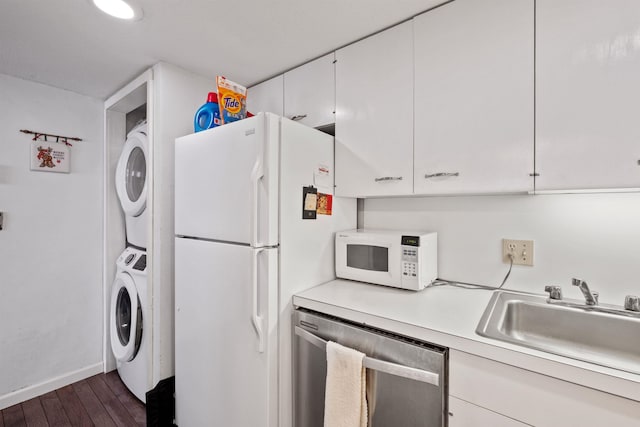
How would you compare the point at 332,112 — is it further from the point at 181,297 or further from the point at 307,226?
the point at 181,297

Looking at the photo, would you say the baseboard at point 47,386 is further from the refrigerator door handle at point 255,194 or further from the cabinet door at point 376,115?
the cabinet door at point 376,115

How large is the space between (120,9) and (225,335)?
1.66m

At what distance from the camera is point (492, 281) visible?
1.45 m

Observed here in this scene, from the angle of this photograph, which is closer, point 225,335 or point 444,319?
point 444,319

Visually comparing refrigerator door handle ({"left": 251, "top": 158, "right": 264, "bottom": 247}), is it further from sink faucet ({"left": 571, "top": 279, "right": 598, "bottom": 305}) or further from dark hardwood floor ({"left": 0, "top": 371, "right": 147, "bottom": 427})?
dark hardwood floor ({"left": 0, "top": 371, "right": 147, "bottom": 427})

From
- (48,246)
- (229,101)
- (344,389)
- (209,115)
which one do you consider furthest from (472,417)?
(48,246)

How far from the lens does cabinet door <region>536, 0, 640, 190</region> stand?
3.10 feet

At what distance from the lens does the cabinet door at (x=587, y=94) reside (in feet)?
3.10

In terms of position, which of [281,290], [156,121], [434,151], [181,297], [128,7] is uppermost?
[128,7]

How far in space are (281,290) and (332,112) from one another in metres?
1.08

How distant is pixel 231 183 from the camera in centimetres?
139

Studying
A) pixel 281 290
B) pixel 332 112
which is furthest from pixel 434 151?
pixel 281 290

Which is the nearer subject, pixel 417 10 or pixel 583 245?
pixel 583 245

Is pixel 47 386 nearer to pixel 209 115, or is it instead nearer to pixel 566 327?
pixel 209 115
